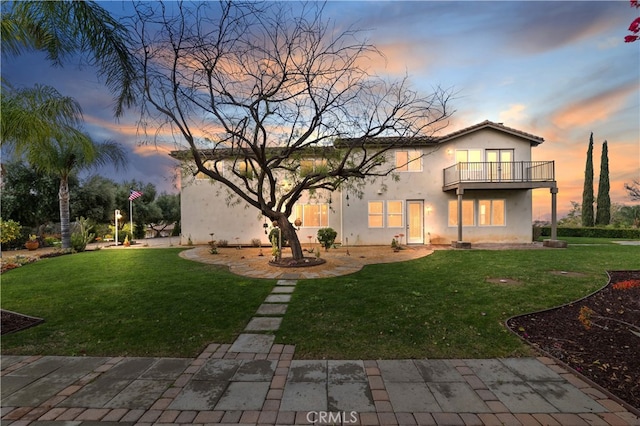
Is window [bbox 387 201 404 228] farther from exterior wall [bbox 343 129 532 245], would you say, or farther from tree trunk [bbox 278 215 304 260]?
tree trunk [bbox 278 215 304 260]

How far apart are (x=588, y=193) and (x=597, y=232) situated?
580 centimetres

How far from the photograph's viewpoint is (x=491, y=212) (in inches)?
584

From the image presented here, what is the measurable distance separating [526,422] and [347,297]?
144 inches

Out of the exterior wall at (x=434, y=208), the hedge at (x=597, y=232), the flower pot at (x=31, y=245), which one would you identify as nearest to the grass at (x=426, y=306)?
the exterior wall at (x=434, y=208)

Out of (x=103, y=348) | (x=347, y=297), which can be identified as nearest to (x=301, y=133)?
(x=347, y=297)

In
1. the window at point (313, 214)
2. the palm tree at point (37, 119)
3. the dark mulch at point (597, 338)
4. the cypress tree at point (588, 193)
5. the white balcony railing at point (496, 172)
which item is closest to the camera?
the dark mulch at point (597, 338)

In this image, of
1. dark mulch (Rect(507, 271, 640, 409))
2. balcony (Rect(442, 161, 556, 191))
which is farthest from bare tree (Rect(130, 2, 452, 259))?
balcony (Rect(442, 161, 556, 191))

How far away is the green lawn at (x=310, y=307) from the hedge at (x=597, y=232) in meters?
14.1

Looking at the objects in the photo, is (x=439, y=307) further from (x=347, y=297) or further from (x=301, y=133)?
(x=301, y=133)

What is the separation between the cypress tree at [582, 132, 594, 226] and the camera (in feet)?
79.7

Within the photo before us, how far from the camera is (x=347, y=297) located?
18.9 feet

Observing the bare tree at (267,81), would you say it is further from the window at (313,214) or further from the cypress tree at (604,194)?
the cypress tree at (604,194)

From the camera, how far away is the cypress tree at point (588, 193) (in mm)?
24281

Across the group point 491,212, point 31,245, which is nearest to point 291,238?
point 491,212
